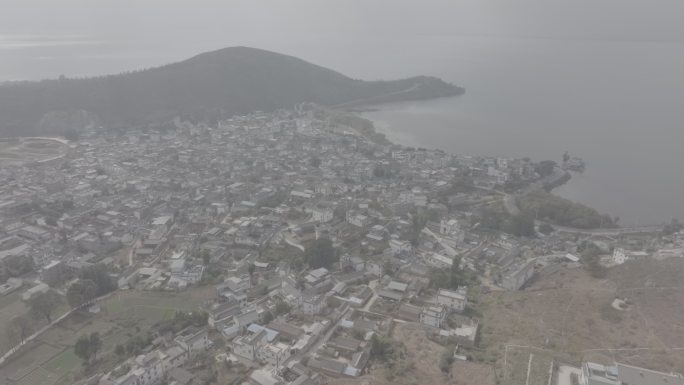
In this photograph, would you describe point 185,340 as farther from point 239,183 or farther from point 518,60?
point 518,60

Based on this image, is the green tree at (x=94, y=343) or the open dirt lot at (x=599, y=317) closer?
the open dirt lot at (x=599, y=317)

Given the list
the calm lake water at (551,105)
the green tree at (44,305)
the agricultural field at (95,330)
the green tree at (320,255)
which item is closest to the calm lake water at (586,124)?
the calm lake water at (551,105)

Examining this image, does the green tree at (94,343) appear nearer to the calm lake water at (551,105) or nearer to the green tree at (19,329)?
the green tree at (19,329)

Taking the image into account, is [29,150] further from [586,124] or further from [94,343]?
[586,124]

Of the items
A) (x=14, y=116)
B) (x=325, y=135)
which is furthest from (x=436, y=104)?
(x=14, y=116)

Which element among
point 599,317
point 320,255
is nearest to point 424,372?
point 599,317

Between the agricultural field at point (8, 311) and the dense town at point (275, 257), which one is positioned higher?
the dense town at point (275, 257)

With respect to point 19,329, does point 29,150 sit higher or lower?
higher
